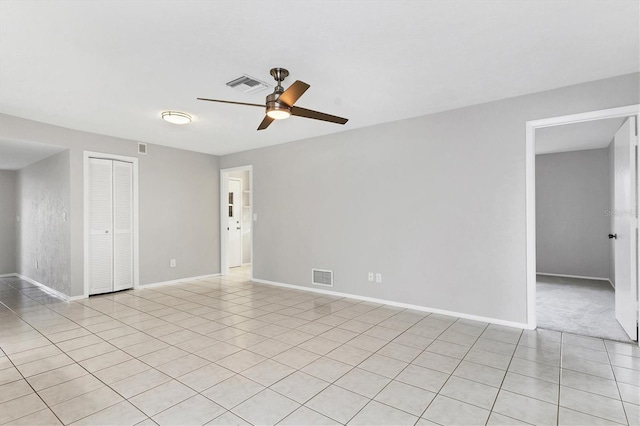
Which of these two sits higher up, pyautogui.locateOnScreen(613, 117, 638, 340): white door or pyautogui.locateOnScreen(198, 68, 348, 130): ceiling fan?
pyautogui.locateOnScreen(198, 68, 348, 130): ceiling fan

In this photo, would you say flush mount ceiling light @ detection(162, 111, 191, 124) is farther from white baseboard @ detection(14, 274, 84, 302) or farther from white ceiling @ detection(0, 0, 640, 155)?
white baseboard @ detection(14, 274, 84, 302)

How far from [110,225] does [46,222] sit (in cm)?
132

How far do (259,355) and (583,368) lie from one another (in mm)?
2643

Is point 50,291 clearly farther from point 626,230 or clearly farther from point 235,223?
point 626,230

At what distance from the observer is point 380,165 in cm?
465

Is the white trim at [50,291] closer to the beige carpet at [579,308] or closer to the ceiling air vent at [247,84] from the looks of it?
the ceiling air vent at [247,84]

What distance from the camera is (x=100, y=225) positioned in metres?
5.21

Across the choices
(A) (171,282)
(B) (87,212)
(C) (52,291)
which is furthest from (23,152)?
(A) (171,282)

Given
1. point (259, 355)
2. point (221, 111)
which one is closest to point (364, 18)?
point (221, 111)

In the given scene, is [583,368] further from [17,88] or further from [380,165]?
[17,88]

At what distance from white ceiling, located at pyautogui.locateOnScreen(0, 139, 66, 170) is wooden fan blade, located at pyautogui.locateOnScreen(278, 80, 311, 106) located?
4.14m

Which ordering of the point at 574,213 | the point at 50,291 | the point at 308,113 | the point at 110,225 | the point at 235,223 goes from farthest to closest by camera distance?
the point at 235,223 < the point at 574,213 < the point at 50,291 < the point at 110,225 < the point at 308,113

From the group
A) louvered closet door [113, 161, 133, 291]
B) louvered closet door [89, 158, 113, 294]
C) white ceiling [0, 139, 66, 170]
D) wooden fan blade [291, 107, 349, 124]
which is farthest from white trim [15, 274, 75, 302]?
wooden fan blade [291, 107, 349, 124]

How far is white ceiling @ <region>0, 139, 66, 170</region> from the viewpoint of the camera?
468 centimetres
